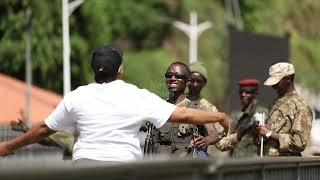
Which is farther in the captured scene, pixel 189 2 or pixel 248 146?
pixel 189 2

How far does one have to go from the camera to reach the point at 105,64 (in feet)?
22.4

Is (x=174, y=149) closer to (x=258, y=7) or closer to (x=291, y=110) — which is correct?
(x=291, y=110)

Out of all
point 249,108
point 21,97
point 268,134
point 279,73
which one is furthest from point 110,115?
point 21,97

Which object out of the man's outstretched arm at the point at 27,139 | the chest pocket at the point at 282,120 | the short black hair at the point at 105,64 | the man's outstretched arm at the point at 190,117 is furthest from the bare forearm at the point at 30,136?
the chest pocket at the point at 282,120

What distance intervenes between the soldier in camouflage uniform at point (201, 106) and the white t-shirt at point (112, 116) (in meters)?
2.03

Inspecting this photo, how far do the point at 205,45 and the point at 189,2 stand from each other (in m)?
3.49

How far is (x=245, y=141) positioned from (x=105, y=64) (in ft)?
13.6

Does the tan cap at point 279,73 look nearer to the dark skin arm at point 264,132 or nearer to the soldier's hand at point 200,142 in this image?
the dark skin arm at point 264,132

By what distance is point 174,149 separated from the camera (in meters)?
8.85

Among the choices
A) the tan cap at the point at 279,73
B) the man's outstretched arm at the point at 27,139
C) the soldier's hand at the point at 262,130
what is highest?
the tan cap at the point at 279,73

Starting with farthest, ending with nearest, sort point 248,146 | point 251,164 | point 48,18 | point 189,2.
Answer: point 189,2 < point 48,18 < point 248,146 < point 251,164

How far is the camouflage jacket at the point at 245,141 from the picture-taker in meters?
10.3

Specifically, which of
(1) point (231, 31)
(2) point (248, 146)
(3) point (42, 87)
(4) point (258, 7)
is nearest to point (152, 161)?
(2) point (248, 146)

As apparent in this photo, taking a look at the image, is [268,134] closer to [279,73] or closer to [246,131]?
[279,73]
